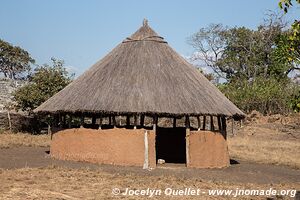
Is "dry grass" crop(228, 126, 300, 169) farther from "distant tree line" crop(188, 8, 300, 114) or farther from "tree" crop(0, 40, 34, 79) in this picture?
"tree" crop(0, 40, 34, 79)

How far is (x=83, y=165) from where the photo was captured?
15328 mm

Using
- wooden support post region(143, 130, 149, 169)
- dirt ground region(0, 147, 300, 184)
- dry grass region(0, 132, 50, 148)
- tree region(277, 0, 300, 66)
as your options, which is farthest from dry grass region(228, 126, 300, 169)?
tree region(277, 0, 300, 66)

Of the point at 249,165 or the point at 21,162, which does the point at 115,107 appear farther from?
the point at 249,165

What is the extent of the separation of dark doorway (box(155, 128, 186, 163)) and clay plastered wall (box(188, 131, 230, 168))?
3087 mm

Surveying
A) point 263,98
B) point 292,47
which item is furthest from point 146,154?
point 263,98

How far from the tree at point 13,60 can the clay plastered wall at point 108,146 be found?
105ft

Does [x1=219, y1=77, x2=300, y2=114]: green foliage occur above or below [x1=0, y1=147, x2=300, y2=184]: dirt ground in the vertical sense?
above

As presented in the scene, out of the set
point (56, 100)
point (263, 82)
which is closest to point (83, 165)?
point (56, 100)

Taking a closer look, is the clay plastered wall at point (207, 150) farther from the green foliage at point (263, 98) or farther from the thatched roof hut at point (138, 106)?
the green foliage at point (263, 98)

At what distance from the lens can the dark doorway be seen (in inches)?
777

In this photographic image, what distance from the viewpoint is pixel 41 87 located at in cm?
2647

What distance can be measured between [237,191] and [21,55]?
133 ft

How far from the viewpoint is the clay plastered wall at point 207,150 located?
1603 cm

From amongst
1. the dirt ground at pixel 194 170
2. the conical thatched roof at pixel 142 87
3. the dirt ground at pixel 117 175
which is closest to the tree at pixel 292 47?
the dirt ground at pixel 117 175
